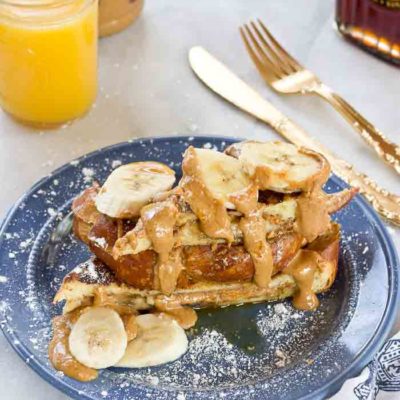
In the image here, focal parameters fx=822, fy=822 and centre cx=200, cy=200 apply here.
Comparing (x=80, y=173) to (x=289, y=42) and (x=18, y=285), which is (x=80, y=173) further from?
(x=289, y=42)

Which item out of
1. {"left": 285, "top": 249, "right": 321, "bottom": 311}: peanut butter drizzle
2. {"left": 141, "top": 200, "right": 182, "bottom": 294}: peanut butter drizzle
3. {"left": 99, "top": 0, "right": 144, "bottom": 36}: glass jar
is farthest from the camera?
{"left": 99, "top": 0, "right": 144, "bottom": 36}: glass jar

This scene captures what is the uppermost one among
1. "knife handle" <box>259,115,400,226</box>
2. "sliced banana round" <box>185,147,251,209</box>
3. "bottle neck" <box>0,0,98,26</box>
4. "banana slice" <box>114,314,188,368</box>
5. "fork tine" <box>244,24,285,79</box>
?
"bottle neck" <box>0,0,98,26</box>

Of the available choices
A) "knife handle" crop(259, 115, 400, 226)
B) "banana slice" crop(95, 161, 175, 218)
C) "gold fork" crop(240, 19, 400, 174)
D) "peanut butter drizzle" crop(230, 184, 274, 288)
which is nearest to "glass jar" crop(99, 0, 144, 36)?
"gold fork" crop(240, 19, 400, 174)

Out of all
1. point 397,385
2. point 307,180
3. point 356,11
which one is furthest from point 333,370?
point 356,11

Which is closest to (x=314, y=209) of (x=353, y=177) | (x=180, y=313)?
(x=180, y=313)

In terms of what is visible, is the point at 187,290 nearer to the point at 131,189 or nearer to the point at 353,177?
the point at 131,189

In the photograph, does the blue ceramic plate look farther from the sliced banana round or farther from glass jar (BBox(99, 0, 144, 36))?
glass jar (BBox(99, 0, 144, 36))
